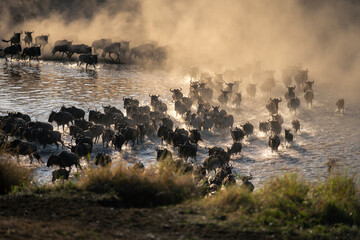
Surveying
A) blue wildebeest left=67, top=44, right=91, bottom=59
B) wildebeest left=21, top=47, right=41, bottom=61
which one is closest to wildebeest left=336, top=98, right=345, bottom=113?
blue wildebeest left=67, top=44, right=91, bottom=59

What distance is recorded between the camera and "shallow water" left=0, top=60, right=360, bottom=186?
1552 centimetres

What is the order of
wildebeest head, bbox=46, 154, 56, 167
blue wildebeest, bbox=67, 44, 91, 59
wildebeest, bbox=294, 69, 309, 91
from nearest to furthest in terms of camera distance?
wildebeest head, bbox=46, 154, 56, 167 < wildebeest, bbox=294, 69, 309, 91 < blue wildebeest, bbox=67, 44, 91, 59

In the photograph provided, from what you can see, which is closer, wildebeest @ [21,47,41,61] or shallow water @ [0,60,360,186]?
shallow water @ [0,60,360,186]

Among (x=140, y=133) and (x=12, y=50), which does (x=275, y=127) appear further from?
(x=12, y=50)

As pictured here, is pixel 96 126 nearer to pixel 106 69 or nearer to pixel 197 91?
→ pixel 197 91

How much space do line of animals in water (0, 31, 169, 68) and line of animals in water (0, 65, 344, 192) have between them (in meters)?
13.6

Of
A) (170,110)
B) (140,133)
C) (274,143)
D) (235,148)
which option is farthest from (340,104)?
(140,133)

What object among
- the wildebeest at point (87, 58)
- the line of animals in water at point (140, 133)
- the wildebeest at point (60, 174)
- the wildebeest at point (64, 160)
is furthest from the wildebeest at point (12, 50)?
the wildebeest at point (60, 174)

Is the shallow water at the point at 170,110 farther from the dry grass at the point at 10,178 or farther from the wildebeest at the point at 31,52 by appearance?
the dry grass at the point at 10,178

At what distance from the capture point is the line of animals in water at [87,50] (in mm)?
32438

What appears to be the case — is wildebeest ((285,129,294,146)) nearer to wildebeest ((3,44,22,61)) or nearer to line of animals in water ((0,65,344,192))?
line of animals in water ((0,65,344,192))

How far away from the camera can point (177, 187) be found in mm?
10109

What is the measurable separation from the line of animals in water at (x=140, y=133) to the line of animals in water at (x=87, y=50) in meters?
13.6

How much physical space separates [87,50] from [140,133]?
62.5ft
